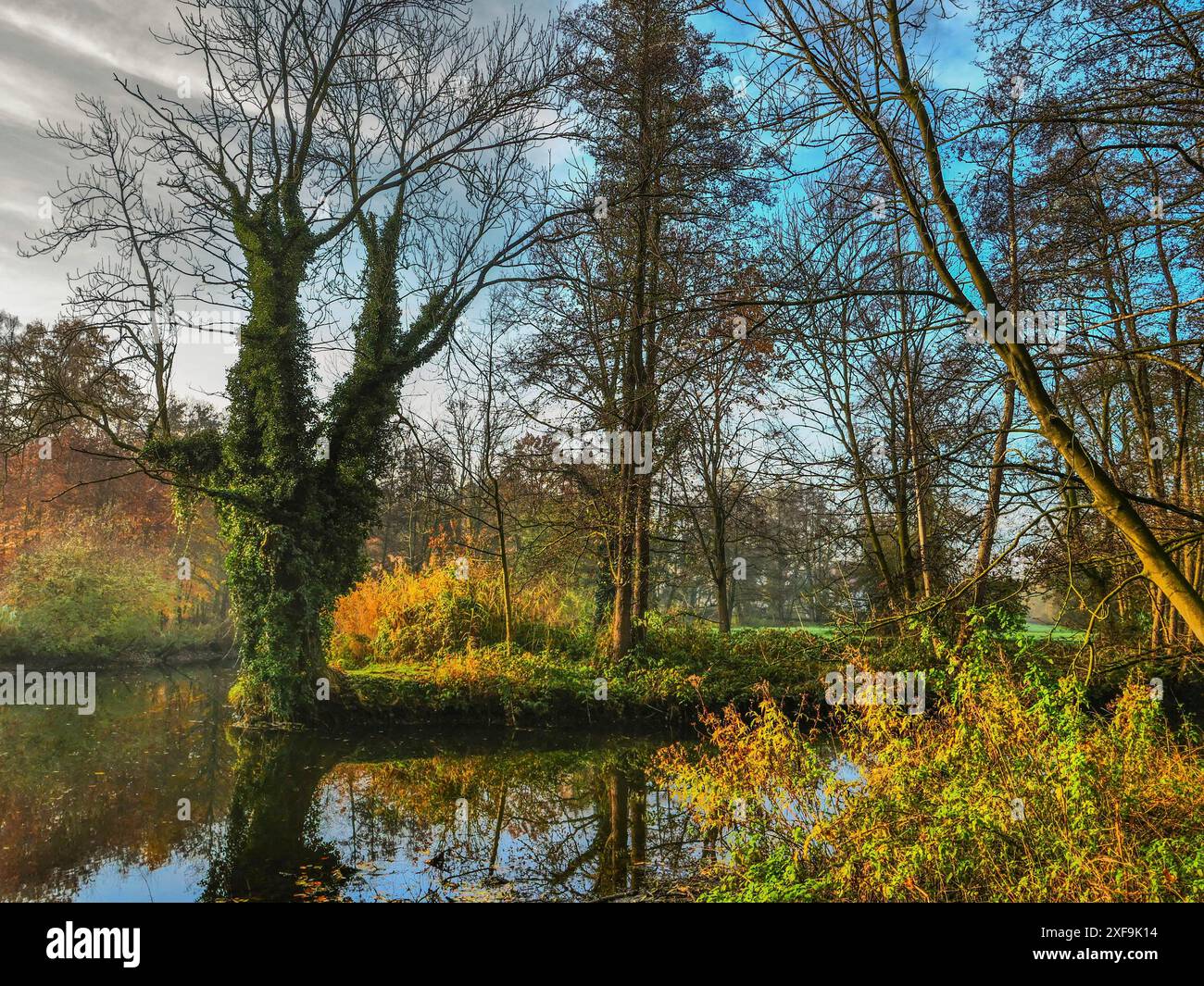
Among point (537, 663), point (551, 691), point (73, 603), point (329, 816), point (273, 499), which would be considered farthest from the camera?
point (73, 603)

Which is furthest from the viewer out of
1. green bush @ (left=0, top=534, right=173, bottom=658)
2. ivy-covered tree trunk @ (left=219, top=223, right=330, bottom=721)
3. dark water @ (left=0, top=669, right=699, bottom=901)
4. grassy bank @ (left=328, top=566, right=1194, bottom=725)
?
green bush @ (left=0, top=534, right=173, bottom=658)

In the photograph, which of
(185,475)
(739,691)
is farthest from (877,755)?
(185,475)

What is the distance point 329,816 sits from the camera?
325 inches

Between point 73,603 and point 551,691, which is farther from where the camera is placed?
point 73,603

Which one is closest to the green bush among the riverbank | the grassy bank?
the grassy bank

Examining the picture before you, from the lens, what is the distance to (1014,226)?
11.0m

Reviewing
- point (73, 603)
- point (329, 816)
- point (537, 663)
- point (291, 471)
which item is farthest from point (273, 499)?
point (73, 603)

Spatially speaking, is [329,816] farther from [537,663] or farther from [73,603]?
[73,603]

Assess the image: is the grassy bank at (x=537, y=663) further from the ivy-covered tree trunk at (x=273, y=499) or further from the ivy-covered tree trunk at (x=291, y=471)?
the ivy-covered tree trunk at (x=291, y=471)

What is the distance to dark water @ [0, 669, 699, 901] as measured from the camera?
646 cm

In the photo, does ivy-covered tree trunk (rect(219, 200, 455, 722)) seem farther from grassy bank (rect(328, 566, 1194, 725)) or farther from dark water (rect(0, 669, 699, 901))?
dark water (rect(0, 669, 699, 901))
